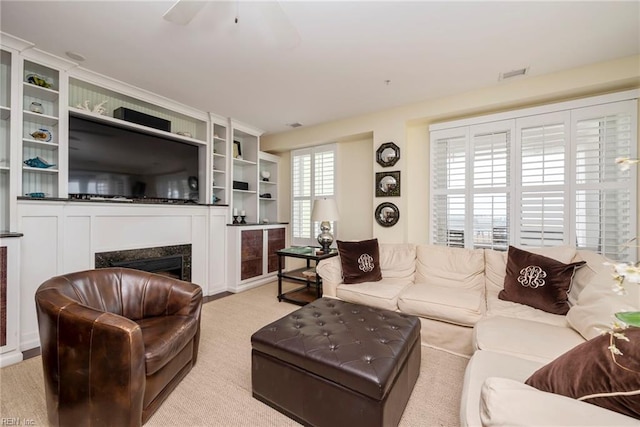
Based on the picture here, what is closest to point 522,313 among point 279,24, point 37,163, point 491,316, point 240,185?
point 491,316

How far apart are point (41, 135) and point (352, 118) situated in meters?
3.51

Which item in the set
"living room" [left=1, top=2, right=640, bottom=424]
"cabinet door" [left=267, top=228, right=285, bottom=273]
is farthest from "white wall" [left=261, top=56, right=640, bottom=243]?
"cabinet door" [left=267, top=228, right=285, bottom=273]

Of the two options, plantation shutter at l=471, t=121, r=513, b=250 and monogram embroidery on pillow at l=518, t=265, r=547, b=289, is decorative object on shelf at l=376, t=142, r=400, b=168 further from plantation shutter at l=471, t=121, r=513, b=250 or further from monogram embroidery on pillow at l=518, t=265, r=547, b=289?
monogram embroidery on pillow at l=518, t=265, r=547, b=289

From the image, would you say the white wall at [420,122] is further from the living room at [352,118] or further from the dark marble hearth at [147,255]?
the dark marble hearth at [147,255]

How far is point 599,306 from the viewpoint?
1601 mm

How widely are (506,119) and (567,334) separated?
94.2 inches

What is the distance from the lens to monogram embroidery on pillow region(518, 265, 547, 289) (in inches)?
87.2

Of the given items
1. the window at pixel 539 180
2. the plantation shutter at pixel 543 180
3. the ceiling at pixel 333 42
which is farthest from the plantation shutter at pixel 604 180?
the ceiling at pixel 333 42

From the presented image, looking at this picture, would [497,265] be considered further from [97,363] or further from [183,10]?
[183,10]

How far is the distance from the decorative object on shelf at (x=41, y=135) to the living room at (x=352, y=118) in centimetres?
27

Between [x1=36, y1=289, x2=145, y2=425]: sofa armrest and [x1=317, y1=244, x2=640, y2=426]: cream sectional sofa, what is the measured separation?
1551 millimetres

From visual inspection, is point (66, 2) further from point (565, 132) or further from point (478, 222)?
point (565, 132)

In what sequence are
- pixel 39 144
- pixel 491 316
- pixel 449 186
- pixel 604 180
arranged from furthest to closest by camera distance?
1. pixel 449 186
2. pixel 604 180
3. pixel 39 144
4. pixel 491 316

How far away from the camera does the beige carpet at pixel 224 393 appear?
5.16ft
